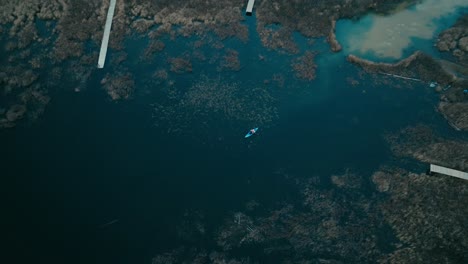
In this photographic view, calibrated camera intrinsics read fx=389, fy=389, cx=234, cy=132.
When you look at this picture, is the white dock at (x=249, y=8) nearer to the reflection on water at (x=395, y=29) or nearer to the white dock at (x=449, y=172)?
the reflection on water at (x=395, y=29)

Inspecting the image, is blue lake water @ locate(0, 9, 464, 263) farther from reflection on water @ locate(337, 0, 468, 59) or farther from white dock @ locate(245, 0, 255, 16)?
white dock @ locate(245, 0, 255, 16)

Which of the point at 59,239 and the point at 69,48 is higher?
the point at 69,48

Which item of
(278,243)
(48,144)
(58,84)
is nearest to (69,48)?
(58,84)

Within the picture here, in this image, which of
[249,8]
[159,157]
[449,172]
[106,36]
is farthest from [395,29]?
[106,36]

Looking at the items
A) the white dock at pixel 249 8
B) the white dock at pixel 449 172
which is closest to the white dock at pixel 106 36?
the white dock at pixel 249 8

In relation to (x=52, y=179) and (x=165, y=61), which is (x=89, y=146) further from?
(x=165, y=61)
